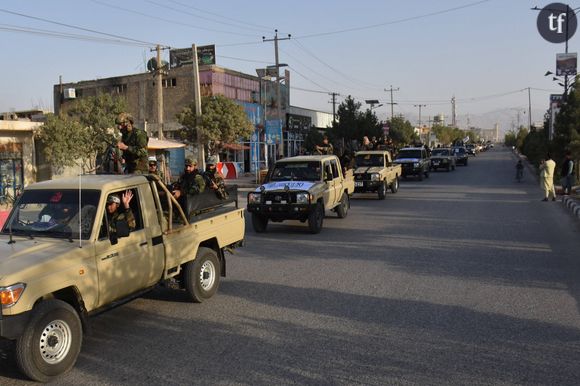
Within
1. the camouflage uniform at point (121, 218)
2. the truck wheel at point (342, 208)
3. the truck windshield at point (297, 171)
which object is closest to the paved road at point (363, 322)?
the camouflage uniform at point (121, 218)

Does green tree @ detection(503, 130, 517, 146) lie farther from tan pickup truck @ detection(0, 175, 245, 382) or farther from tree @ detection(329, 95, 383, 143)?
tan pickup truck @ detection(0, 175, 245, 382)

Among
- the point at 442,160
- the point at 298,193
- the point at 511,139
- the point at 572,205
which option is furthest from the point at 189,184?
the point at 511,139

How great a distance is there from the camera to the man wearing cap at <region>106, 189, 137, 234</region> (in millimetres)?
5441

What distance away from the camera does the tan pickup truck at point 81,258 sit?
4316 mm

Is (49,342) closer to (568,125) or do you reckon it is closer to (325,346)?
(325,346)

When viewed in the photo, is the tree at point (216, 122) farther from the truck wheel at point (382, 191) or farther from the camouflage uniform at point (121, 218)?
the camouflage uniform at point (121, 218)

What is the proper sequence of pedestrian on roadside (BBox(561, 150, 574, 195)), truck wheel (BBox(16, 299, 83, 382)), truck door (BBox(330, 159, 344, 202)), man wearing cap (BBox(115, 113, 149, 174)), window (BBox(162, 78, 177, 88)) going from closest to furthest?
truck wheel (BBox(16, 299, 83, 382))
man wearing cap (BBox(115, 113, 149, 174))
truck door (BBox(330, 159, 344, 202))
pedestrian on roadside (BBox(561, 150, 574, 195))
window (BBox(162, 78, 177, 88))

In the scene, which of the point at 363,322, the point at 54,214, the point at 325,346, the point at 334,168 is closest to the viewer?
the point at 325,346

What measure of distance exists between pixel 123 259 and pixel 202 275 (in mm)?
1647

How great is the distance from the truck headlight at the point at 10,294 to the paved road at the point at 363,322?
0.49 m

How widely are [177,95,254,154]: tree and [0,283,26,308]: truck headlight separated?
30136 mm

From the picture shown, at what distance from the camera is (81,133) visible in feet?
93.3

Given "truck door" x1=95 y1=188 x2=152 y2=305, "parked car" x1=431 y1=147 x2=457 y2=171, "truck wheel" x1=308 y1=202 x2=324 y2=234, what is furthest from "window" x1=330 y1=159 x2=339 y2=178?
"parked car" x1=431 y1=147 x2=457 y2=171

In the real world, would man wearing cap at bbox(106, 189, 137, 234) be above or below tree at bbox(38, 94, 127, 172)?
below
